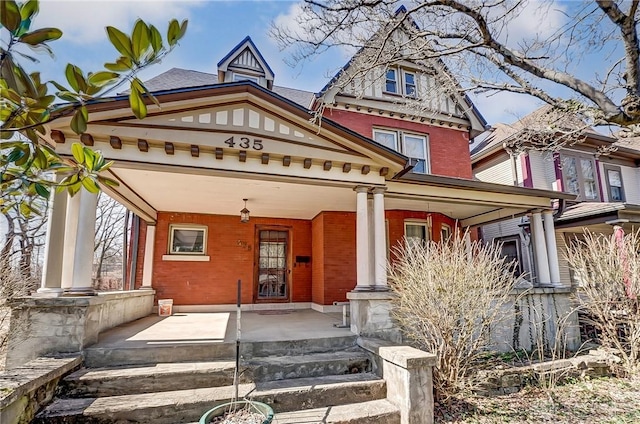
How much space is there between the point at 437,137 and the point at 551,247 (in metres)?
4.34

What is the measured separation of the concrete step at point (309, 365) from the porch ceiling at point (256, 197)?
112 inches

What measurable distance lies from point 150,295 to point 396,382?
252 inches

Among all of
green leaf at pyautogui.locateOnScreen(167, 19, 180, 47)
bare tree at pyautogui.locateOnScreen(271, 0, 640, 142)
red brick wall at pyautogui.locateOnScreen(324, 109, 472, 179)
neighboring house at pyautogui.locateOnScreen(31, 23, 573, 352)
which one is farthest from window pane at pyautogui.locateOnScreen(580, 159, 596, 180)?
green leaf at pyautogui.locateOnScreen(167, 19, 180, 47)

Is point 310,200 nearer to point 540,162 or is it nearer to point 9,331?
point 9,331

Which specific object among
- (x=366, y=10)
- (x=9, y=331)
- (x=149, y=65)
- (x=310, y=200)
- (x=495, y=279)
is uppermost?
(x=366, y=10)

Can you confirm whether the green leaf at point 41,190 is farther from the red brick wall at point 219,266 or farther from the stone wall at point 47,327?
the red brick wall at point 219,266

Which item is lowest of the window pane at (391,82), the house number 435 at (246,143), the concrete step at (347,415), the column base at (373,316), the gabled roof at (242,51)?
the concrete step at (347,415)

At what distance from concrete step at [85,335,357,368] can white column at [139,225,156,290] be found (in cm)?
417

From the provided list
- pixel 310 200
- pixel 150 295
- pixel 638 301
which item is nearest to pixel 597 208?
pixel 638 301

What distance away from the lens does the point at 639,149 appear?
530 inches

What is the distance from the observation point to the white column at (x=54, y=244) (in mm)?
4840

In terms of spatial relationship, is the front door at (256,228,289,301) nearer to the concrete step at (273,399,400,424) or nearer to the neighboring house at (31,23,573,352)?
the neighboring house at (31,23,573,352)

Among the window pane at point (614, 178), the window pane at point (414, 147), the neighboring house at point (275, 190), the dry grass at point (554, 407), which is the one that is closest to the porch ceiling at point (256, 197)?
the neighboring house at point (275, 190)

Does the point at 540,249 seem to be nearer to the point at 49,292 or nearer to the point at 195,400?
the point at 195,400
